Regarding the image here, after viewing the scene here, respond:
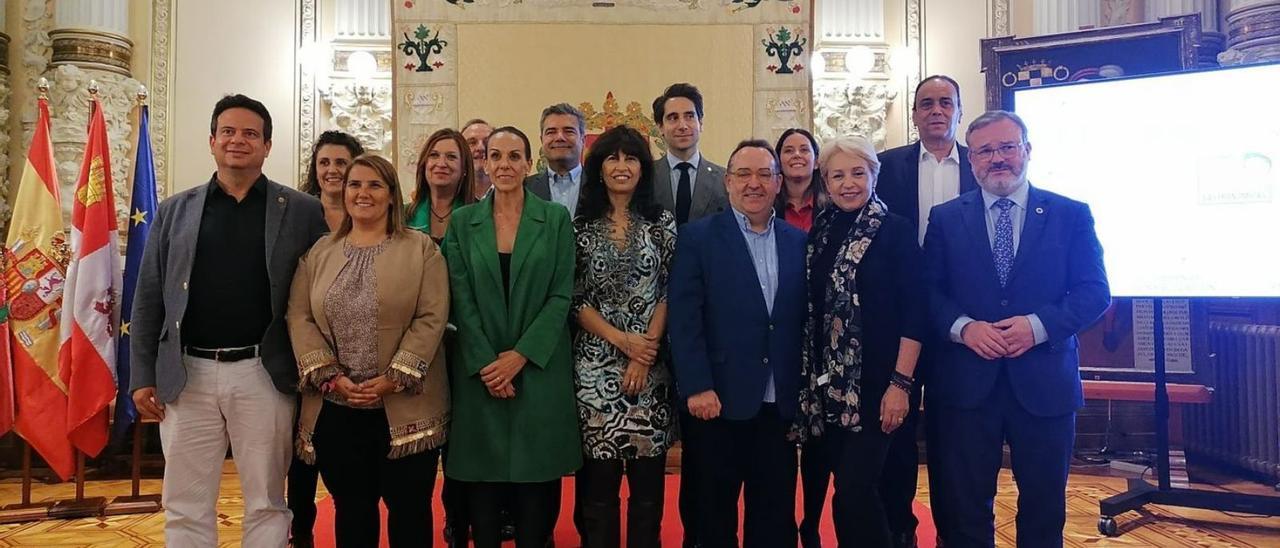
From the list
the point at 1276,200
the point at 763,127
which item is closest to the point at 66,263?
the point at 763,127

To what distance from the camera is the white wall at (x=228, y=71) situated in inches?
247

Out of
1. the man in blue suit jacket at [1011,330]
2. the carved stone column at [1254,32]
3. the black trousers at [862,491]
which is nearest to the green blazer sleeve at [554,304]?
the black trousers at [862,491]

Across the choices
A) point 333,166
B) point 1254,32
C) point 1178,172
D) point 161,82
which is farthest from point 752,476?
point 161,82

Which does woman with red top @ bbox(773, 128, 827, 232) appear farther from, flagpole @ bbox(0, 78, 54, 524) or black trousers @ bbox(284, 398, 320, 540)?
flagpole @ bbox(0, 78, 54, 524)

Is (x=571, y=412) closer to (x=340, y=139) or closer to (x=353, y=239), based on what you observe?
(x=353, y=239)

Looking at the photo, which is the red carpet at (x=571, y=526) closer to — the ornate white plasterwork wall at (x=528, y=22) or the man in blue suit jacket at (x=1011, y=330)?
the man in blue suit jacket at (x=1011, y=330)

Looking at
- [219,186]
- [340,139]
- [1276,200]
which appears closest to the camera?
[219,186]

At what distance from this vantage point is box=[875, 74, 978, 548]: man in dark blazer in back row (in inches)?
108

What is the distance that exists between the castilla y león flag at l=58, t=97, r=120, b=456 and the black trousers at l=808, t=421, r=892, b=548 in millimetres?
3359

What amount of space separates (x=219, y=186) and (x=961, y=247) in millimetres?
2307

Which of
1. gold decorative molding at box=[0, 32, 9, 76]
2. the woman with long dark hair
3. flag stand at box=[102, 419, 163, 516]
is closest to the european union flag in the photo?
flag stand at box=[102, 419, 163, 516]

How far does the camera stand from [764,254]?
2.48 metres

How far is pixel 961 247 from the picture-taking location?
8.05 ft

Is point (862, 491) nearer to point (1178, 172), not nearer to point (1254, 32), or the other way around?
point (1178, 172)
